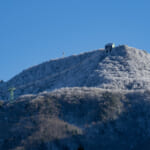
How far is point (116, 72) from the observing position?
55.7m

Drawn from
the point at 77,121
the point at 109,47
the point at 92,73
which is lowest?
the point at 77,121

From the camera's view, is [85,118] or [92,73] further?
[92,73]

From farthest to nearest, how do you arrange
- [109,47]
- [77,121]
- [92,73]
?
[109,47], [92,73], [77,121]

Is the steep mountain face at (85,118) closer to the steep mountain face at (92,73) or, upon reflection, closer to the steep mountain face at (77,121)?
the steep mountain face at (77,121)

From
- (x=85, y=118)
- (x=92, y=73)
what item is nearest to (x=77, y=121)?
(x=85, y=118)

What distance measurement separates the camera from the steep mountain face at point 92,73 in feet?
170

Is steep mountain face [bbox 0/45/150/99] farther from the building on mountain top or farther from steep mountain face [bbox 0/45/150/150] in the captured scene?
the building on mountain top

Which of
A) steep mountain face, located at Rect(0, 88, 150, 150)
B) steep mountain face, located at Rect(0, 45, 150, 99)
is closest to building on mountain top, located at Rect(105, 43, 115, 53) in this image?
steep mountain face, located at Rect(0, 45, 150, 99)

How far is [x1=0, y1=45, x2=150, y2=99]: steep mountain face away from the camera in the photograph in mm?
51875

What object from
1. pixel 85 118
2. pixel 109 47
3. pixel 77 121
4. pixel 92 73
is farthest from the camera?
pixel 109 47

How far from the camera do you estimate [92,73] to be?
186 feet

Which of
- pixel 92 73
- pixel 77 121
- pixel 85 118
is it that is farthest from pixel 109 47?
pixel 77 121

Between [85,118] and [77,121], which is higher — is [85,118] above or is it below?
above

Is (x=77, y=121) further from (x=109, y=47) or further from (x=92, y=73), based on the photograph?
(x=109, y=47)
